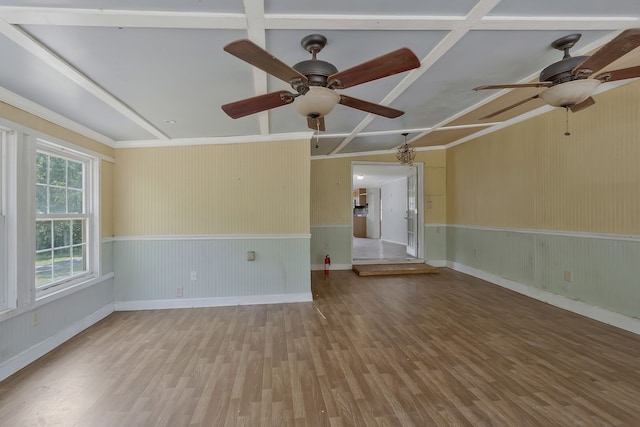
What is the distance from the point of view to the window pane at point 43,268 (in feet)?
9.06

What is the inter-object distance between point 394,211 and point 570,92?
28.1 ft

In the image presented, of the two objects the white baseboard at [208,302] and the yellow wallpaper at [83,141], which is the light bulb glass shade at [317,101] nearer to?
the yellow wallpaper at [83,141]

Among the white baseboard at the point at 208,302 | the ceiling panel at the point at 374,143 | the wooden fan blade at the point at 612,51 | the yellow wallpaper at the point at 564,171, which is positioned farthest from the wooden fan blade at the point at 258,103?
the yellow wallpaper at the point at 564,171

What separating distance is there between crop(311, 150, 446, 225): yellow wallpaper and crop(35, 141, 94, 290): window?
12.9 feet

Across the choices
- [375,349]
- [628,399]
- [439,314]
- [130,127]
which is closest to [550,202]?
[439,314]

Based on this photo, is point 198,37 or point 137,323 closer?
point 198,37

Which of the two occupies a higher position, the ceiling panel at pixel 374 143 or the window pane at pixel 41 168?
the ceiling panel at pixel 374 143

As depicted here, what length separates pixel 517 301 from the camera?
400 cm

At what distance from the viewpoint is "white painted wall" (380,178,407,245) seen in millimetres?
9641

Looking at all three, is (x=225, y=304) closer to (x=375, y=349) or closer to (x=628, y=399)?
(x=375, y=349)

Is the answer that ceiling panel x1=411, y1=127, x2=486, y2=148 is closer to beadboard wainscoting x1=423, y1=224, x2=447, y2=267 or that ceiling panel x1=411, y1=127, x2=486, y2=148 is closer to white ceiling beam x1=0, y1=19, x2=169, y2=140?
beadboard wainscoting x1=423, y1=224, x2=447, y2=267

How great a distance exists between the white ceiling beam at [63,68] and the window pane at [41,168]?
0.87 m

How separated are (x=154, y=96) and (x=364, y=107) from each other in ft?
6.07

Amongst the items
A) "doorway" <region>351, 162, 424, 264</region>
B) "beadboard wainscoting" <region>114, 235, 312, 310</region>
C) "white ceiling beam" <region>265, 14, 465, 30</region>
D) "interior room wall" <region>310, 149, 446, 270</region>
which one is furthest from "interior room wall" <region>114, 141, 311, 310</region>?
"doorway" <region>351, 162, 424, 264</region>
